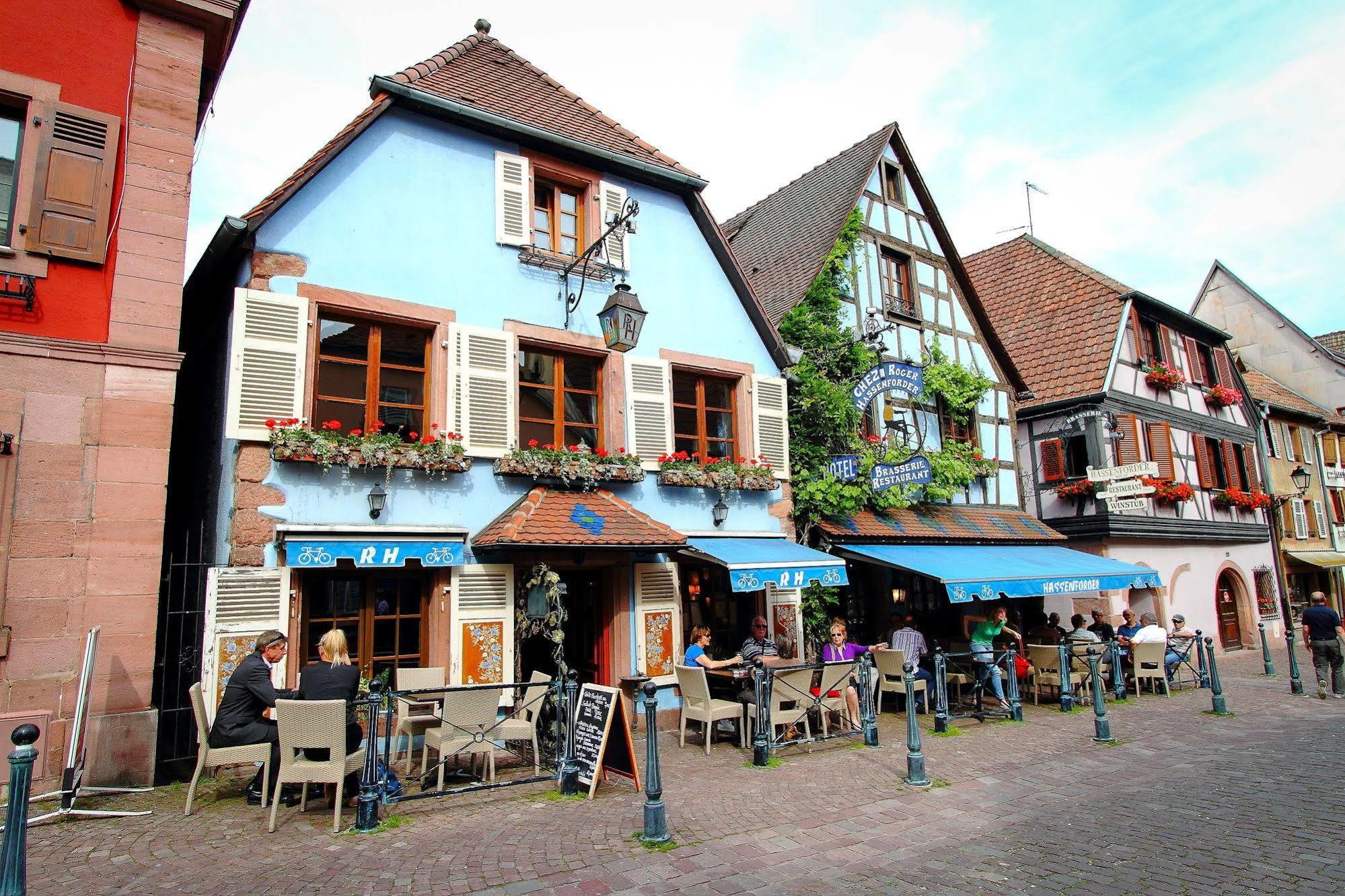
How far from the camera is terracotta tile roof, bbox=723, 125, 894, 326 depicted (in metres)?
14.6

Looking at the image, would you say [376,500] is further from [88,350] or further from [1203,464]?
[1203,464]

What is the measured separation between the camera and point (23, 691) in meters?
6.76

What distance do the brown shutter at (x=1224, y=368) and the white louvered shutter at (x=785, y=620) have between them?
1619 centimetres

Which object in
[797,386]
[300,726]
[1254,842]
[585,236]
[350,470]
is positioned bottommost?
[1254,842]

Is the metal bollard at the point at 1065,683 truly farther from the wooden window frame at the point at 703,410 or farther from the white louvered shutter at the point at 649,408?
the white louvered shutter at the point at 649,408

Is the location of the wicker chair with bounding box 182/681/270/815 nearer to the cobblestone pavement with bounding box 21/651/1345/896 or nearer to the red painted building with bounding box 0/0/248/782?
the cobblestone pavement with bounding box 21/651/1345/896

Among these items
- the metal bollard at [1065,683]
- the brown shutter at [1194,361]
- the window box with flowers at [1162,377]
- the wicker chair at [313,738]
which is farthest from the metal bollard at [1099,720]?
the brown shutter at [1194,361]

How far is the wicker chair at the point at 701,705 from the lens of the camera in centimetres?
885

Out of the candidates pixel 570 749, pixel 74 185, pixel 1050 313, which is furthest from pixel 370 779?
pixel 1050 313

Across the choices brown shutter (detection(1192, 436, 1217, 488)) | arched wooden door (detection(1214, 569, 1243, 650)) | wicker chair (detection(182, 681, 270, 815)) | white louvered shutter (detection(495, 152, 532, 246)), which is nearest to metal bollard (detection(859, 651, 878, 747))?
wicker chair (detection(182, 681, 270, 815))

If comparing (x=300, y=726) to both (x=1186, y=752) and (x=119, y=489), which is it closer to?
(x=119, y=489)

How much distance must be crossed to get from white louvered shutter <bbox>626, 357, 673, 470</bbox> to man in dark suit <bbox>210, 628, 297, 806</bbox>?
5217 mm

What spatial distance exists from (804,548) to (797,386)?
9.95 feet

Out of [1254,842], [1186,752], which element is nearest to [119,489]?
[1254,842]
